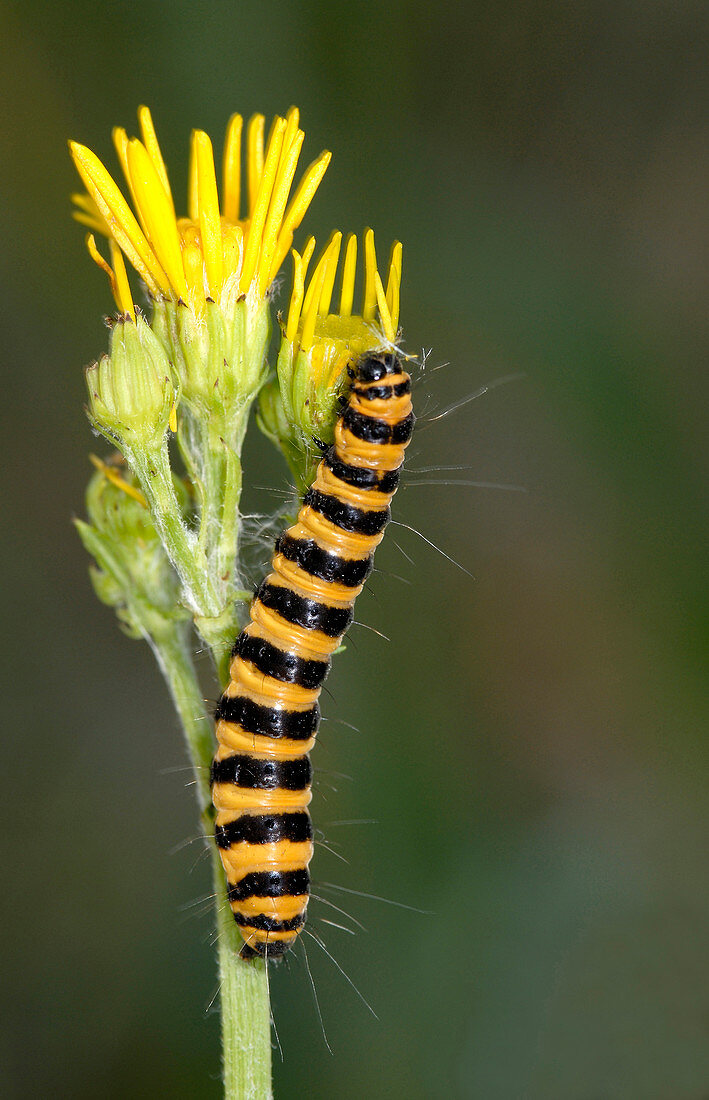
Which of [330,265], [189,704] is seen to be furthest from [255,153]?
[189,704]

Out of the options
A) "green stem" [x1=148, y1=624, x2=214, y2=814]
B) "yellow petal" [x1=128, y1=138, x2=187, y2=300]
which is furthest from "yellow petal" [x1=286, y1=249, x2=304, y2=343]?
"green stem" [x1=148, y1=624, x2=214, y2=814]

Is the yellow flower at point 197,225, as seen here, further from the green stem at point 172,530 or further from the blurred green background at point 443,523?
the blurred green background at point 443,523

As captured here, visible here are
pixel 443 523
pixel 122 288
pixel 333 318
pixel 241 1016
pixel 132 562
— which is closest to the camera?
pixel 122 288

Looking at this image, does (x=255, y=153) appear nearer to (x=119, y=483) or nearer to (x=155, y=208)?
(x=155, y=208)

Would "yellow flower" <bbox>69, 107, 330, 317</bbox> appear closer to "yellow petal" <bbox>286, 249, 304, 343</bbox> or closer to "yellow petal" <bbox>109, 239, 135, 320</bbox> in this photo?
"yellow petal" <bbox>109, 239, 135, 320</bbox>

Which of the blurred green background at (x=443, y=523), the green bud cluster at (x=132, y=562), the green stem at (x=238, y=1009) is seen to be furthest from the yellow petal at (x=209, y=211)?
the blurred green background at (x=443, y=523)
